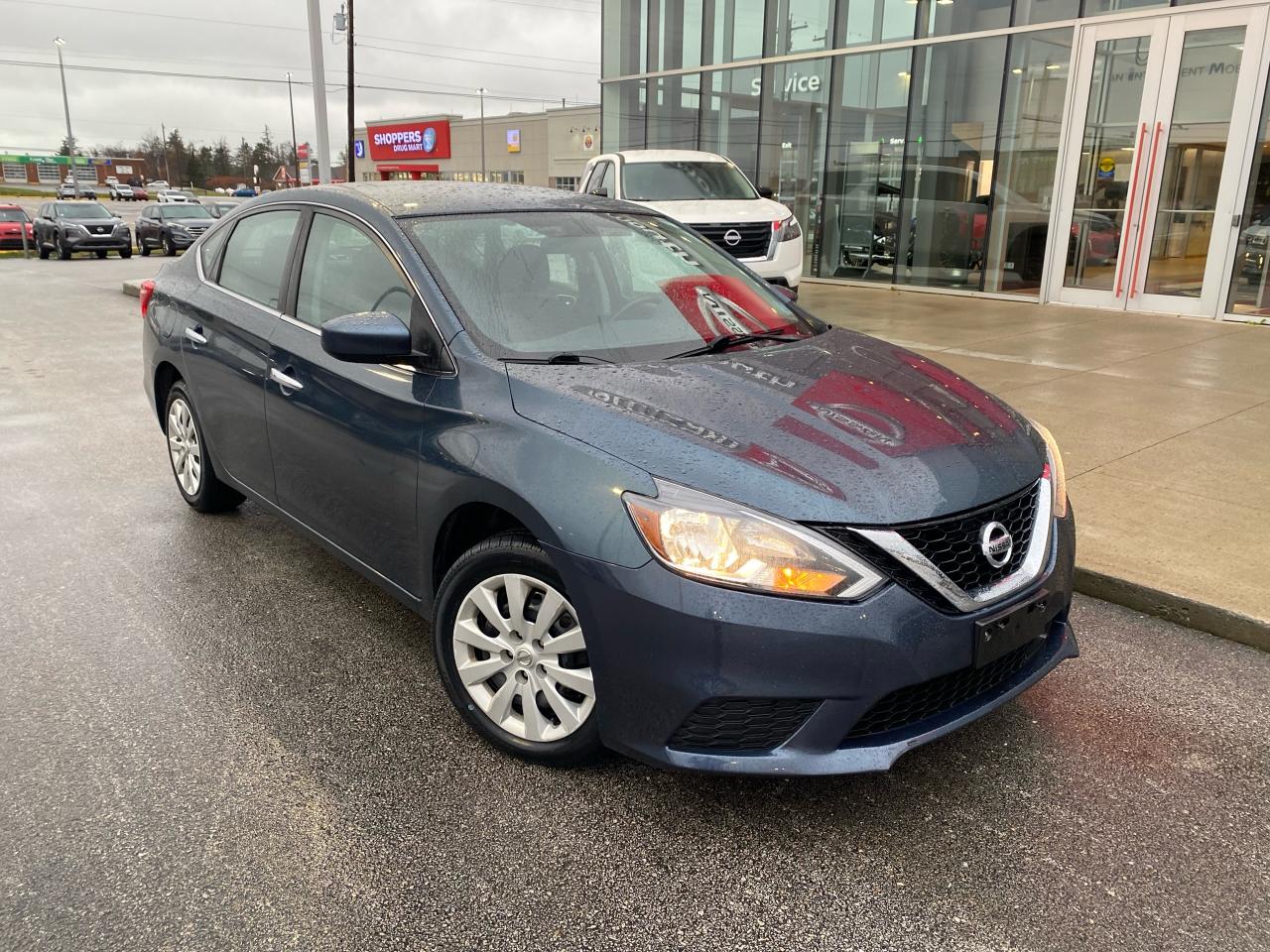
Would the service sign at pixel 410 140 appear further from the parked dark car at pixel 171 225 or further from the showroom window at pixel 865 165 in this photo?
the showroom window at pixel 865 165

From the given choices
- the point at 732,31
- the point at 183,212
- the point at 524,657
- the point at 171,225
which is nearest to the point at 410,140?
the point at 183,212

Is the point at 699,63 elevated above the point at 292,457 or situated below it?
above

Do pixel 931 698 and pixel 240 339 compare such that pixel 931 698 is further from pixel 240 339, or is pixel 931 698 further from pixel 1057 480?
pixel 240 339

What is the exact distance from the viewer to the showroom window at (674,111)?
19875 mm

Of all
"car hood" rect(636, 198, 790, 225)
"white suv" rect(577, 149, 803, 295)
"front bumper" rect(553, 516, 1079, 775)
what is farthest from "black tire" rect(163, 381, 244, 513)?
"car hood" rect(636, 198, 790, 225)

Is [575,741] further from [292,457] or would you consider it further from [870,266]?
[870,266]

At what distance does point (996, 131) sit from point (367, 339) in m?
13.7

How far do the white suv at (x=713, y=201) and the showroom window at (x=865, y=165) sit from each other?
4.18 m

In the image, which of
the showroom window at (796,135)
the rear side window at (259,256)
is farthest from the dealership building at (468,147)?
the rear side window at (259,256)

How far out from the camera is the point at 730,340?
137 inches

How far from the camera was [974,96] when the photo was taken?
47.9 ft

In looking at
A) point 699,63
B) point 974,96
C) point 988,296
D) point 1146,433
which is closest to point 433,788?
point 1146,433

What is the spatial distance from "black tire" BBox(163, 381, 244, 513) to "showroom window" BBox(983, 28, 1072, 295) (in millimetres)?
12188

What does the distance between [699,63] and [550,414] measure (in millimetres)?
18777
